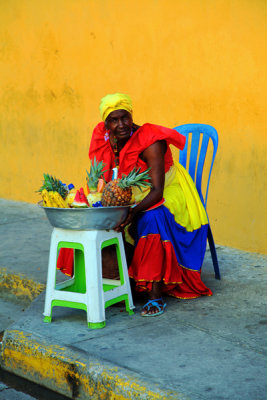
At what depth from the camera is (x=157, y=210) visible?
3.79 meters

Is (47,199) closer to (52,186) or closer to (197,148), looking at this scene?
(52,186)

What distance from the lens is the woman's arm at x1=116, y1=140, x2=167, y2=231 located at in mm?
3747

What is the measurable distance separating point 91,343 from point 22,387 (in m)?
0.43

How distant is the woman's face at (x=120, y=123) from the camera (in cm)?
383

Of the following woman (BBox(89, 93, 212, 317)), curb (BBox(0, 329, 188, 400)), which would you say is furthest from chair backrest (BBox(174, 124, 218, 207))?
curb (BBox(0, 329, 188, 400))

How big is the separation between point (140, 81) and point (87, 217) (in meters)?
2.64

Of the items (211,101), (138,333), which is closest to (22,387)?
(138,333)

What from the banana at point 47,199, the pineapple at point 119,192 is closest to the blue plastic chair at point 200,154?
the pineapple at point 119,192

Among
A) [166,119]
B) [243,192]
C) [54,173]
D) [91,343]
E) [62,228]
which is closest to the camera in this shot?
[91,343]

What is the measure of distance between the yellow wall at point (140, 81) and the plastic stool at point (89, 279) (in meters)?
1.64

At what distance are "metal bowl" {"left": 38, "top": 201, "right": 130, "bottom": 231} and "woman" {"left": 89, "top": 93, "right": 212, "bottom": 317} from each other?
11cm

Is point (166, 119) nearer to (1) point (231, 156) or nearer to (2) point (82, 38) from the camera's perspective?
(1) point (231, 156)

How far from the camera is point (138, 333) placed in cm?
345

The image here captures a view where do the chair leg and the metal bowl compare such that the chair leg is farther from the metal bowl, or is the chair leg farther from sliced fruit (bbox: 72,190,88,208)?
sliced fruit (bbox: 72,190,88,208)
